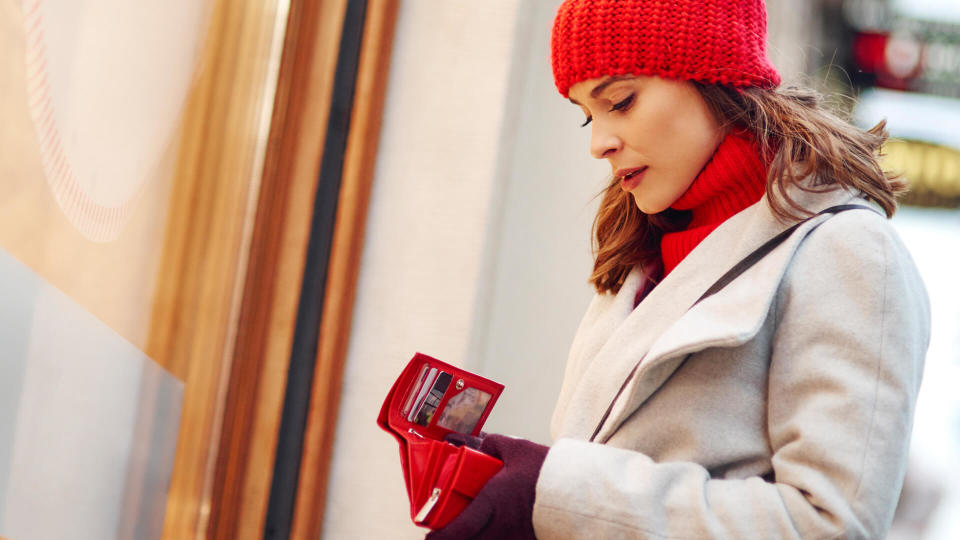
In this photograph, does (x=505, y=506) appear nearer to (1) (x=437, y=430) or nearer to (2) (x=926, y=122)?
(1) (x=437, y=430)

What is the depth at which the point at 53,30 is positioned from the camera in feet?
3.14

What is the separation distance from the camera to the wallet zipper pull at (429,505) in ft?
3.19

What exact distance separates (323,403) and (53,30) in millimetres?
1183

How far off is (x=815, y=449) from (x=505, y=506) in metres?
0.34

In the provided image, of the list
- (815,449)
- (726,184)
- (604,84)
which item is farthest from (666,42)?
(815,449)

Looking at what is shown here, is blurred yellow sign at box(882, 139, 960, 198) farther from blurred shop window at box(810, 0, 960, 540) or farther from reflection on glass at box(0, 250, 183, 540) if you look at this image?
reflection on glass at box(0, 250, 183, 540)

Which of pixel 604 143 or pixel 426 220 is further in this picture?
pixel 426 220

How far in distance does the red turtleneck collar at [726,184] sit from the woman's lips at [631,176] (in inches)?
2.6

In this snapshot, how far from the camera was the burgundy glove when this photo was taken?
3.09ft

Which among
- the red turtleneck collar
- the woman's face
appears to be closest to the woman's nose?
the woman's face

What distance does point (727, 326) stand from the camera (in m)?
1.00

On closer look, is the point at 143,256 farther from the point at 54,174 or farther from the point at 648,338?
the point at 648,338

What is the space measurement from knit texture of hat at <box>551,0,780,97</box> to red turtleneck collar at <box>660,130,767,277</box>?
0.30 feet

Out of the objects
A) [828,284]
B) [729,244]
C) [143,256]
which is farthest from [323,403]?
[828,284]
